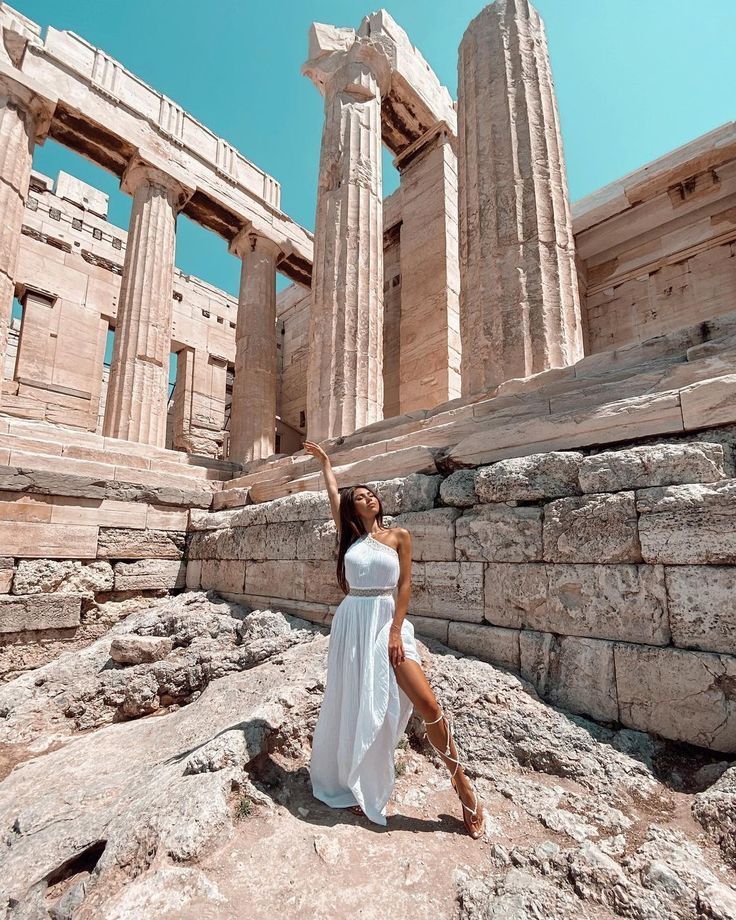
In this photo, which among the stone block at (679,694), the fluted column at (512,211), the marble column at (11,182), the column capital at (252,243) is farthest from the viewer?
the column capital at (252,243)

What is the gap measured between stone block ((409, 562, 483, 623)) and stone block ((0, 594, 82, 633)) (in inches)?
173

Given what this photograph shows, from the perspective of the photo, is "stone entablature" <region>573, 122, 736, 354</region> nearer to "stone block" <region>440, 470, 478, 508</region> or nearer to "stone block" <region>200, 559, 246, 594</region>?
"stone block" <region>440, 470, 478, 508</region>

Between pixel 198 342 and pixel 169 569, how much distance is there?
11.7 metres

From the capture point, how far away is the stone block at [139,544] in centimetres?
618

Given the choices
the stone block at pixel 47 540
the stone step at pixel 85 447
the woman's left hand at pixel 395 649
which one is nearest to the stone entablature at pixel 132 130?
the stone step at pixel 85 447

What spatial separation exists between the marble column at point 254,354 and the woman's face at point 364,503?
8568mm

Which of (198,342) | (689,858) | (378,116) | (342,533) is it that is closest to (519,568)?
(342,533)

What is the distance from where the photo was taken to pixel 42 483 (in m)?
5.86

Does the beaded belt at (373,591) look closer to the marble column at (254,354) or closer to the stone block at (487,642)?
the stone block at (487,642)

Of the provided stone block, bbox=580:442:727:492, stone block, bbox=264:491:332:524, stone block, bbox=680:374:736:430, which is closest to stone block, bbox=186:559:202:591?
stone block, bbox=264:491:332:524

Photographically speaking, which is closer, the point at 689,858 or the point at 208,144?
the point at 689,858

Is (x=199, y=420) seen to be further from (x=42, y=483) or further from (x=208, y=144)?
(x=42, y=483)

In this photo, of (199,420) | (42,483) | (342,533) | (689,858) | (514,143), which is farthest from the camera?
(199,420)

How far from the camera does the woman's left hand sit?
2.28 meters
